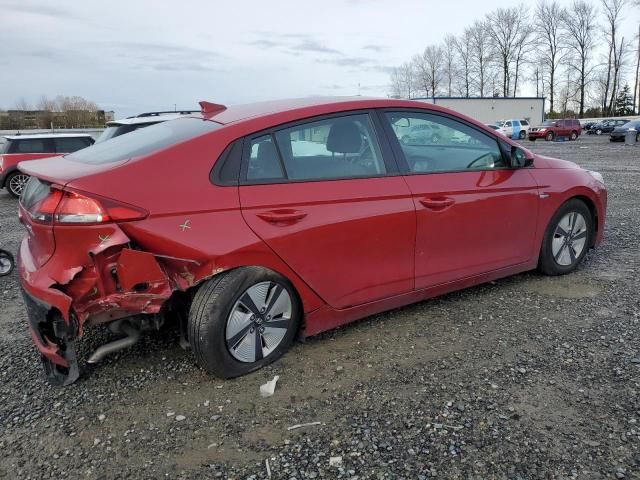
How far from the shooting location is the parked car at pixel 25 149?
1181 cm

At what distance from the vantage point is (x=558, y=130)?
3803 centimetres

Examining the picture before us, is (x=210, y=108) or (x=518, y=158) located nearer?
(x=210, y=108)

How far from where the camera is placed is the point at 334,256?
3168 mm

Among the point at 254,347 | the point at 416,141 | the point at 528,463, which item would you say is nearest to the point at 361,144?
the point at 416,141

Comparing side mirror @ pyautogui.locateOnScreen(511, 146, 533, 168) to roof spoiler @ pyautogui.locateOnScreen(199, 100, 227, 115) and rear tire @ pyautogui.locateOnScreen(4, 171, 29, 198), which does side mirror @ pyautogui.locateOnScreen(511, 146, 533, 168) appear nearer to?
roof spoiler @ pyautogui.locateOnScreen(199, 100, 227, 115)

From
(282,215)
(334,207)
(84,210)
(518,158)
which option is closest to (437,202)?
(334,207)

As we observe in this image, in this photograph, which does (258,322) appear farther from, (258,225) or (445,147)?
(445,147)

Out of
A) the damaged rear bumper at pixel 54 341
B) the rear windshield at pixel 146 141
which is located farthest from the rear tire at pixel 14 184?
the damaged rear bumper at pixel 54 341

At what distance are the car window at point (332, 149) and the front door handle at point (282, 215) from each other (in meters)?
0.23

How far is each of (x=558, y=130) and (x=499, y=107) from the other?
22.3 metres

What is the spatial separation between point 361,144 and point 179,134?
1161mm

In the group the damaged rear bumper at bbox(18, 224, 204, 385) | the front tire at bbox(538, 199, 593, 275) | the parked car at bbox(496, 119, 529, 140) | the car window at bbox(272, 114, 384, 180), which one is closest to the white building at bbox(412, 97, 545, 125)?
the parked car at bbox(496, 119, 529, 140)

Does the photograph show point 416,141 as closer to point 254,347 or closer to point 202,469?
point 254,347

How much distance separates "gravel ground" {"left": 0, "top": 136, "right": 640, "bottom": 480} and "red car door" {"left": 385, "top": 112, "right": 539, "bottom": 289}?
417 millimetres
